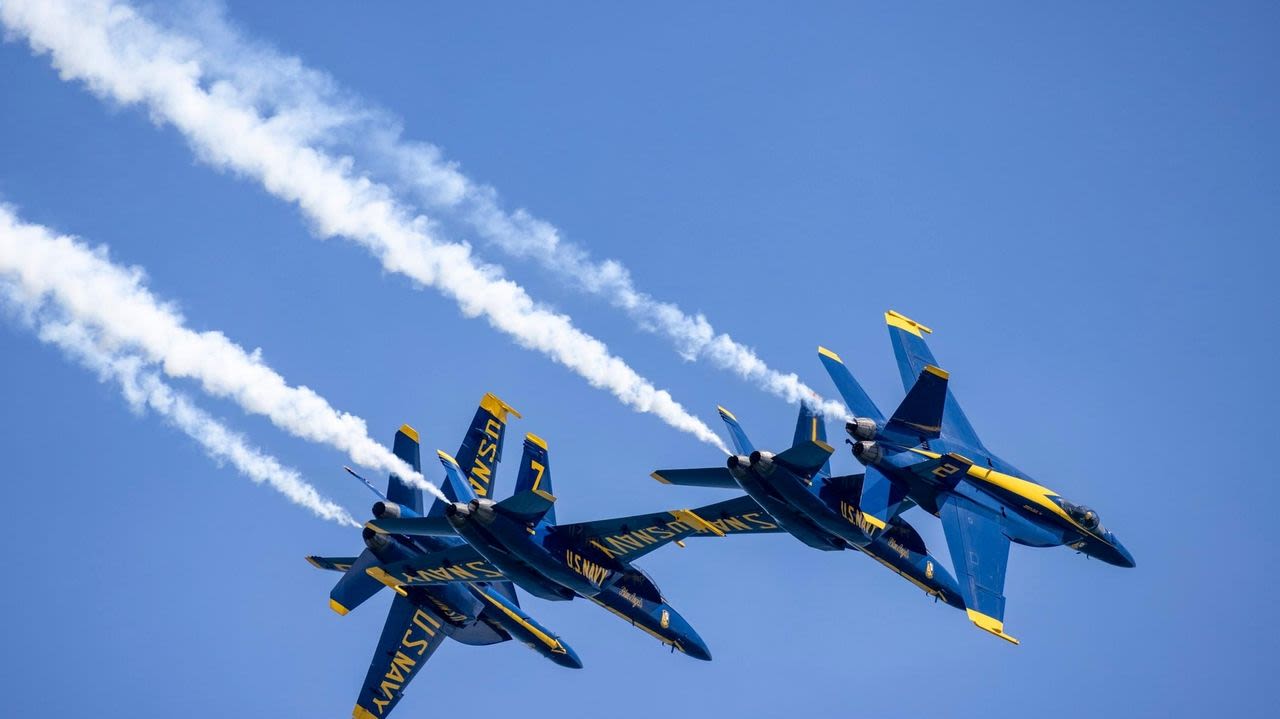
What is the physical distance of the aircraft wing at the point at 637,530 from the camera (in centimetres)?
5138

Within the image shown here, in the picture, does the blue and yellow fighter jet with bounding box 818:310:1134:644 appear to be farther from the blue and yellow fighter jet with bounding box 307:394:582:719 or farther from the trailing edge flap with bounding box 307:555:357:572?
the trailing edge flap with bounding box 307:555:357:572

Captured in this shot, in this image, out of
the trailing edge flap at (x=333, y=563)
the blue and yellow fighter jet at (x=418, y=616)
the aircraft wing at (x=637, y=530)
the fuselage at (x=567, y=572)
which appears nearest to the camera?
the fuselage at (x=567, y=572)

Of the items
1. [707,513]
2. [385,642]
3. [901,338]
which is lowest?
[385,642]

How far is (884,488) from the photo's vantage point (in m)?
52.9

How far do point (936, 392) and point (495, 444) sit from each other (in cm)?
1570

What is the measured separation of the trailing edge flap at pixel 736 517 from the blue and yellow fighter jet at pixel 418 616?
7.27 m

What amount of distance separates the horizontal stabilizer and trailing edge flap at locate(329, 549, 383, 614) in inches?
635

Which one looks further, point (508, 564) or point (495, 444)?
point (495, 444)

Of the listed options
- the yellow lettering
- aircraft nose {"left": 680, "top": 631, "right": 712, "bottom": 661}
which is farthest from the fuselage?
the yellow lettering

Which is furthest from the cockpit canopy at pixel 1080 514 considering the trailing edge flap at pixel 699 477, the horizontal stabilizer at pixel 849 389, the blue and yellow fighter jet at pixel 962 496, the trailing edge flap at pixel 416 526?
the trailing edge flap at pixel 416 526

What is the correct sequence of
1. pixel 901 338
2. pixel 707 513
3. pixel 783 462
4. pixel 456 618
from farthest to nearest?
pixel 901 338 → pixel 456 618 → pixel 707 513 → pixel 783 462

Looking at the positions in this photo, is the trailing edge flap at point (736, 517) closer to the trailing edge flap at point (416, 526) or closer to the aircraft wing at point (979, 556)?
the aircraft wing at point (979, 556)

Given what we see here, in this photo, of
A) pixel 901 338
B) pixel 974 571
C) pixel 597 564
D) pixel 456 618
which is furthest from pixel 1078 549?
pixel 456 618

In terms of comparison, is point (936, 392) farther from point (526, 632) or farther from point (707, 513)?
point (526, 632)
